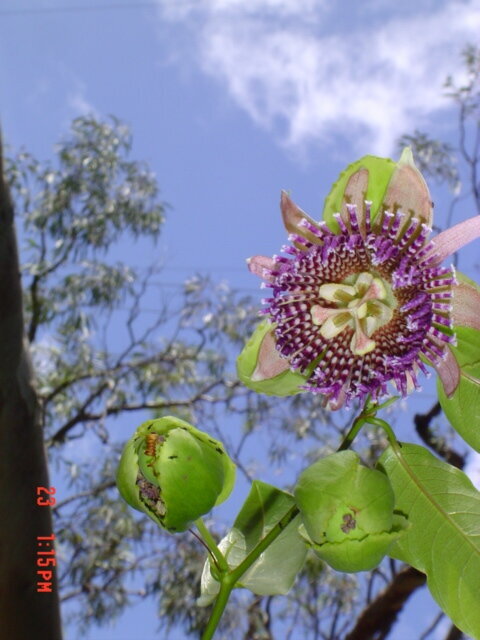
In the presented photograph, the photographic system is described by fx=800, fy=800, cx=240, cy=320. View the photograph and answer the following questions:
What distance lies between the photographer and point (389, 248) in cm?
53

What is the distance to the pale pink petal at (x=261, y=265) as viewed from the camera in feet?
1.75

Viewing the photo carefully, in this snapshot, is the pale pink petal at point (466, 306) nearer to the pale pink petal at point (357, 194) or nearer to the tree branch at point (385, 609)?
the pale pink petal at point (357, 194)

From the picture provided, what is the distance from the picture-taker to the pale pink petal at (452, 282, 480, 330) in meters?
0.49

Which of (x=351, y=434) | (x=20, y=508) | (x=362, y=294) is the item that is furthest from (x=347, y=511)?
(x=20, y=508)

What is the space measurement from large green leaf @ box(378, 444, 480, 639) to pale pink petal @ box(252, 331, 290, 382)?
0.09 metres

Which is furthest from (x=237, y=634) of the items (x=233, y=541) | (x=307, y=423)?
(x=233, y=541)

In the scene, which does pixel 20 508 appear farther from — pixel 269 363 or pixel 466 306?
pixel 466 306

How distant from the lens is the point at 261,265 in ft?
1.76

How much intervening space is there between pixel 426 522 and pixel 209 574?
139 millimetres

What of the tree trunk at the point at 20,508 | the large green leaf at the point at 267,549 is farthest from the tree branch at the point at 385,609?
the large green leaf at the point at 267,549

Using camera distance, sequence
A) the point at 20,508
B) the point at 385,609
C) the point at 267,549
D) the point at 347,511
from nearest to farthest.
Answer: the point at 347,511
the point at 267,549
the point at 20,508
the point at 385,609

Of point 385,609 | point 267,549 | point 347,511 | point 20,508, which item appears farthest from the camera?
point 385,609

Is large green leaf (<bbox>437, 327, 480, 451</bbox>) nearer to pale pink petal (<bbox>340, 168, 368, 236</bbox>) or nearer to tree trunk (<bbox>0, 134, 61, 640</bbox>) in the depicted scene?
pale pink petal (<bbox>340, 168, 368, 236</bbox>)

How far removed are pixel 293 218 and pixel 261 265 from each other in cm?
4
